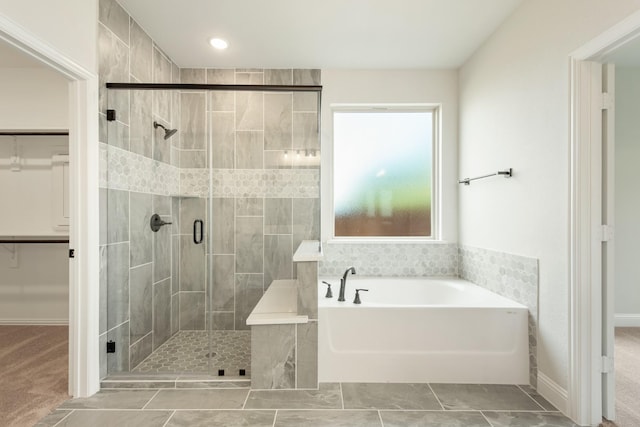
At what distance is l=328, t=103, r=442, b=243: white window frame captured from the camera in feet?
10.4

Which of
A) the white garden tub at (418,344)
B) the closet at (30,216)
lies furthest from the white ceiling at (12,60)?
the white garden tub at (418,344)

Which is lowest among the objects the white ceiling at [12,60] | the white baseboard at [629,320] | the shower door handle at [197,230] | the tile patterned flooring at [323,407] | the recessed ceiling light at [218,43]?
the tile patterned flooring at [323,407]

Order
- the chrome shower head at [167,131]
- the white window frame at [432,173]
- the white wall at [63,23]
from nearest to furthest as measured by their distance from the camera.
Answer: the white wall at [63,23] → the chrome shower head at [167,131] → the white window frame at [432,173]

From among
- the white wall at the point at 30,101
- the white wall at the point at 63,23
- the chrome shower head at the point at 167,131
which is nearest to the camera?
the white wall at the point at 63,23

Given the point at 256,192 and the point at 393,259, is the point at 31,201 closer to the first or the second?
the point at 256,192

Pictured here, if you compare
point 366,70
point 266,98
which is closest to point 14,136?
point 266,98

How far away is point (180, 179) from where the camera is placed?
2857 mm

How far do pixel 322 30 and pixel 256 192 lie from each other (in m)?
1.44

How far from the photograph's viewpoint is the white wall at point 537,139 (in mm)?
1776

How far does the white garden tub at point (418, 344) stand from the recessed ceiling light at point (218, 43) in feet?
7.47

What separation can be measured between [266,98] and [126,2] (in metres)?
1.14

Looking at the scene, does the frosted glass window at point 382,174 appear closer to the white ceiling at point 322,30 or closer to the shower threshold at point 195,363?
Answer: the white ceiling at point 322,30

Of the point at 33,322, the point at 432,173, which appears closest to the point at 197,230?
the point at 33,322

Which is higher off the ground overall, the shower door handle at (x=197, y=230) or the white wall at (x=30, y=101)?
the white wall at (x=30, y=101)
